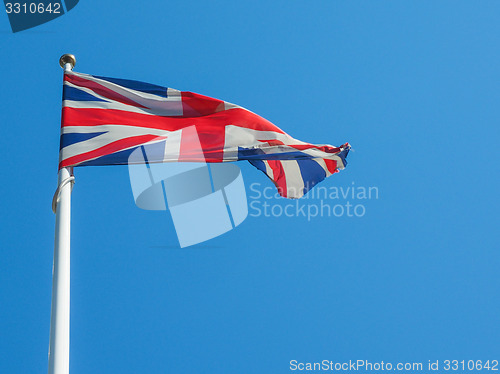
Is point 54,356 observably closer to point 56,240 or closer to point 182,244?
point 56,240

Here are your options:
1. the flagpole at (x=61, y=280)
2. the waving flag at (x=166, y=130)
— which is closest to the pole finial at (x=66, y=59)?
the waving flag at (x=166, y=130)

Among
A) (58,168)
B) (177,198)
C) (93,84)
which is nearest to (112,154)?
(58,168)

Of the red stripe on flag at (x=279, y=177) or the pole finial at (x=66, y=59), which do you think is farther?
the red stripe on flag at (x=279, y=177)

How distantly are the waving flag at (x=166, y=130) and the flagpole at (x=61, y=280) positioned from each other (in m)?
0.91

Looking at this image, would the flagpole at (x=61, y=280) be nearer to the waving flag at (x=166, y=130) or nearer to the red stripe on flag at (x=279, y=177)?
the waving flag at (x=166, y=130)

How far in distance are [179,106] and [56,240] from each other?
445 centimetres

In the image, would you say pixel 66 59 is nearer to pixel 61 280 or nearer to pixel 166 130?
pixel 166 130

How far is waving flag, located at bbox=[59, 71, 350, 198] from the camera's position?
43.3ft

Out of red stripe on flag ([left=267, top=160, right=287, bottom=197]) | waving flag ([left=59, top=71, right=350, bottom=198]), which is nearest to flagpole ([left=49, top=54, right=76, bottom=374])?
waving flag ([left=59, top=71, right=350, bottom=198])

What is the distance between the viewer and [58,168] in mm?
12484

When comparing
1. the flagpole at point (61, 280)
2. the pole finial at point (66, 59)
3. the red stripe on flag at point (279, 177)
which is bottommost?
the flagpole at point (61, 280)

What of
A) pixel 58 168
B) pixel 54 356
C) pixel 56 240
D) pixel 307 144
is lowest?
pixel 54 356

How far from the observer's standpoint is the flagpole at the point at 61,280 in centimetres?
1022

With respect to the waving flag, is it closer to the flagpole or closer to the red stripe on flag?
the red stripe on flag
